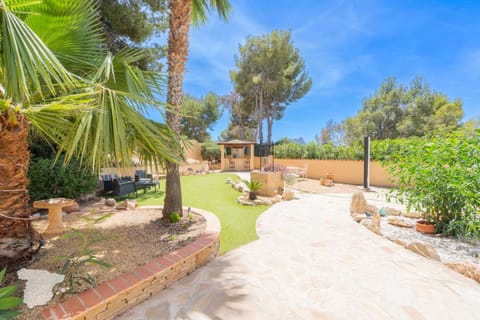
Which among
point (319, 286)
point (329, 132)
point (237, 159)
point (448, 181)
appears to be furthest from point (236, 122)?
point (319, 286)

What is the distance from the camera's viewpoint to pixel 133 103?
245cm

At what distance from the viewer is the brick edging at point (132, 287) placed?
→ 176cm

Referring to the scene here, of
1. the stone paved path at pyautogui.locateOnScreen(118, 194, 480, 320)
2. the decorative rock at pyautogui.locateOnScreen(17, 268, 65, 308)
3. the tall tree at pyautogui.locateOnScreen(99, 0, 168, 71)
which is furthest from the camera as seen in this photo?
the tall tree at pyautogui.locateOnScreen(99, 0, 168, 71)

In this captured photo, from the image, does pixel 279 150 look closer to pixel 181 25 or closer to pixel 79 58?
pixel 181 25

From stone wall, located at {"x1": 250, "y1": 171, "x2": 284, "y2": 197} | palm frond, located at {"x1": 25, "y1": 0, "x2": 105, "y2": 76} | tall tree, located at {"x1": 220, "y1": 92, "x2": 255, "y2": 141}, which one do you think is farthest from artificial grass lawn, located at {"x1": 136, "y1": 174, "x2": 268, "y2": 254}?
tall tree, located at {"x1": 220, "y1": 92, "x2": 255, "y2": 141}

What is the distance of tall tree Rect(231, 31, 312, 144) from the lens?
808 inches

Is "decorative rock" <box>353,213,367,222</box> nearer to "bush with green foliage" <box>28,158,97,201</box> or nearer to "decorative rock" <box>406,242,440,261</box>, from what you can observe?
"decorative rock" <box>406,242,440,261</box>

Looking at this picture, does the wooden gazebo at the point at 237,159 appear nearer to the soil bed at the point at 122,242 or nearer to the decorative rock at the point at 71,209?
the decorative rock at the point at 71,209

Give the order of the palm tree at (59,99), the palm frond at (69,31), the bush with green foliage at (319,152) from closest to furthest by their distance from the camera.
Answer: the palm tree at (59,99)
the palm frond at (69,31)
the bush with green foliage at (319,152)

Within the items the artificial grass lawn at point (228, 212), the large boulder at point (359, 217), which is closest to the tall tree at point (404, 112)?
the large boulder at point (359, 217)

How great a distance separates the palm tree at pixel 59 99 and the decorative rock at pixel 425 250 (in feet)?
14.4

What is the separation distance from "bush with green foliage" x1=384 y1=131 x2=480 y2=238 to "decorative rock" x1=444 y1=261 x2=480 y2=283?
2.89 feet

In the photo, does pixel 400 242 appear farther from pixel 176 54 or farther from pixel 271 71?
pixel 271 71

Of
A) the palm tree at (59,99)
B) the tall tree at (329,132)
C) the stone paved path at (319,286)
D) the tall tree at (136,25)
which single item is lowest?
the stone paved path at (319,286)
